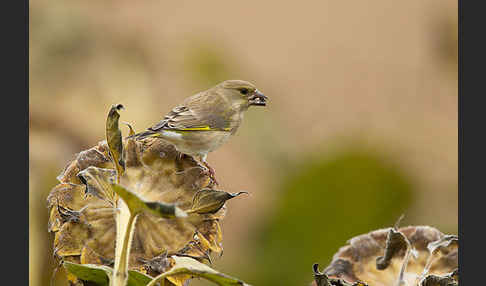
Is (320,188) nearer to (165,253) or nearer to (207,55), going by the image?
(207,55)

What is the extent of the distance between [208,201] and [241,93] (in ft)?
1.15

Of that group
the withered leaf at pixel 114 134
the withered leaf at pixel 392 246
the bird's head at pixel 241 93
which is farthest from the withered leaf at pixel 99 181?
the bird's head at pixel 241 93

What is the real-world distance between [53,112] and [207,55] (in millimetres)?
574

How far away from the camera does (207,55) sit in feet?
5.74

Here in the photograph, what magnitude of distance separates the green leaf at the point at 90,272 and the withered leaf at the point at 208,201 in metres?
0.06

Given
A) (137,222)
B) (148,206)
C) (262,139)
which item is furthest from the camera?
(262,139)

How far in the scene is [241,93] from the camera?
702mm

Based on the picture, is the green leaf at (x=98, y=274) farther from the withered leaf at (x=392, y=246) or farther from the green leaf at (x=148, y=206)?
the withered leaf at (x=392, y=246)

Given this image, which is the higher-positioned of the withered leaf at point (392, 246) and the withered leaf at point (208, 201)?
the withered leaf at point (208, 201)

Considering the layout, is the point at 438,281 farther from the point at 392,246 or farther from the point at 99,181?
the point at 99,181

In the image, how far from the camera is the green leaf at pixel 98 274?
0.35 meters

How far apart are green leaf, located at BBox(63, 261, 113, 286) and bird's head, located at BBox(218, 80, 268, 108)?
1.12ft

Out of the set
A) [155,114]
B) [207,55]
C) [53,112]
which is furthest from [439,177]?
[53,112]

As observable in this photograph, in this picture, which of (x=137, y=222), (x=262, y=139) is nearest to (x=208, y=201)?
(x=137, y=222)
